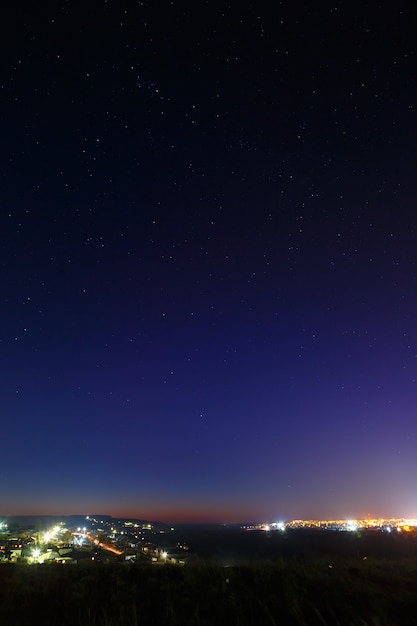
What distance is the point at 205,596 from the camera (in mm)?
9148

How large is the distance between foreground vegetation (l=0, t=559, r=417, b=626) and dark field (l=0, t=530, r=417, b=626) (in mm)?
22

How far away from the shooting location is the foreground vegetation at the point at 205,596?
7477mm

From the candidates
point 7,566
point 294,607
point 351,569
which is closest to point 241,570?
point 351,569

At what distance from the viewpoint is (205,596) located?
30.0 feet

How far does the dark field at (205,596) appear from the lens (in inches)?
295

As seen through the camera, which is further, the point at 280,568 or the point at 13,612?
the point at 280,568

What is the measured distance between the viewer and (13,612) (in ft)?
26.4

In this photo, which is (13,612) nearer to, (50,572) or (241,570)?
(50,572)

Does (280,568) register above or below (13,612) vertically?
below

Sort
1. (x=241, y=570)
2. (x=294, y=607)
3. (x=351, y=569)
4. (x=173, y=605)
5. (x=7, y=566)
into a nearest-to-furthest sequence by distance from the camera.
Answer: (x=294, y=607) < (x=173, y=605) < (x=241, y=570) < (x=351, y=569) < (x=7, y=566)

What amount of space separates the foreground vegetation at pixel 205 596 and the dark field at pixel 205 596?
0.02 m

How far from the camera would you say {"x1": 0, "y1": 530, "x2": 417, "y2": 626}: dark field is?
7492 millimetres

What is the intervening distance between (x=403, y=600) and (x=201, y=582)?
5.14 metres

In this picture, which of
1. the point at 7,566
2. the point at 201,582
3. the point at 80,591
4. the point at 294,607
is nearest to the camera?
the point at 294,607
